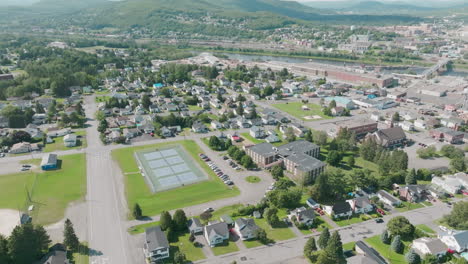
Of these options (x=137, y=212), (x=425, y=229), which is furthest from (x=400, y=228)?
(x=137, y=212)

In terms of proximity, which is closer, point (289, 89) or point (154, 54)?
point (289, 89)

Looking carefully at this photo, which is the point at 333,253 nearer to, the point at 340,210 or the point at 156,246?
the point at 340,210

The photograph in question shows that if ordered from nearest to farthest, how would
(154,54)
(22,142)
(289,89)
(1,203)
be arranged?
(1,203) < (22,142) < (289,89) < (154,54)

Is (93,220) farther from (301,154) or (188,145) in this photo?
(301,154)

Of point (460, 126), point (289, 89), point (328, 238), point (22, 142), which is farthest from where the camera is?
point (289, 89)

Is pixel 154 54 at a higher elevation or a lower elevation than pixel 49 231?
higher

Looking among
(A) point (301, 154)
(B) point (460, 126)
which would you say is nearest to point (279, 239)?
(A) point (301, 154)

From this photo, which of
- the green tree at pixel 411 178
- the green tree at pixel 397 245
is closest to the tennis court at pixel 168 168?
the green tree at pixel 397 245

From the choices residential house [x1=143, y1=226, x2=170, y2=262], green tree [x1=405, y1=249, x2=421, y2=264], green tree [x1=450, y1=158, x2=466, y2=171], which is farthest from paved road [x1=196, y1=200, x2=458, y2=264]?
green tree [x1=450, y1=158, x2=466, y2=171]
